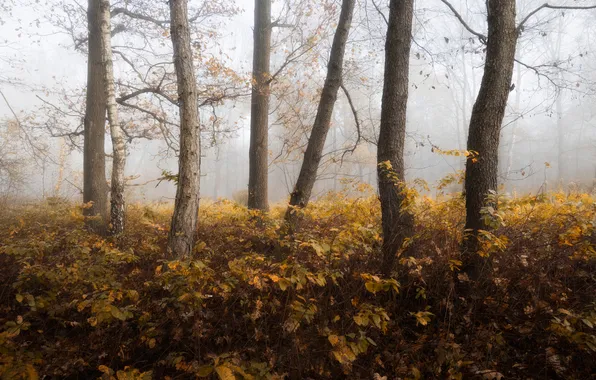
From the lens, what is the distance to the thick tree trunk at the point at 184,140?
4.78 m

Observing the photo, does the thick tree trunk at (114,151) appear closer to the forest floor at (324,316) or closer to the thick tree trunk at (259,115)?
the forest floor at (324,316)

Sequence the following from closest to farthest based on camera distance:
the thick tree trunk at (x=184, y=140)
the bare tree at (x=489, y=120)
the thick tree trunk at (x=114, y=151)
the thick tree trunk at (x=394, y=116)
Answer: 1. the bare tree at (x=489, y=120)
2. the thick tree trunk at (x=394, y=116)
3. the thick tree trunk at (x=184, y=140)
4. the thick tree trunk at (x=114, y=151)

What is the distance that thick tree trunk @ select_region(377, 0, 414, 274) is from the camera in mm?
4477

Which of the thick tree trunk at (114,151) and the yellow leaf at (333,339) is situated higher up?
the thick tree trunk at (114,151)

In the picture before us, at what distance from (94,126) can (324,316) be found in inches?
272

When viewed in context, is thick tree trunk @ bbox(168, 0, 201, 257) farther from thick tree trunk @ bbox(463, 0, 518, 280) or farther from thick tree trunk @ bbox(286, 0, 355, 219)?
thick tree trunk @ bbox(463, 0, 518, 280)

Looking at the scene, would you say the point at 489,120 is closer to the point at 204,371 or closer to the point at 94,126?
the point at 204,371

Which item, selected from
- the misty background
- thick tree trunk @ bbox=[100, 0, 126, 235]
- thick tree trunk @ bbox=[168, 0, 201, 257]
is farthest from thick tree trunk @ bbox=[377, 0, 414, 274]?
thick tree trunk @ bbox=[100, 0, 126, 235]

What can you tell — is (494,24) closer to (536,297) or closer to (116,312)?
(536,297)

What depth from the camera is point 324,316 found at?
3.45 meters

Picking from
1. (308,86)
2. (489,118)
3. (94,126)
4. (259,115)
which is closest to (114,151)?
(94,126)

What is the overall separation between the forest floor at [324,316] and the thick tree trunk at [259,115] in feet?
12.1

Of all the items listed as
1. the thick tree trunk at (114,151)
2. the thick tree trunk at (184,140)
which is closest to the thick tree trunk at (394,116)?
the thick tree trunk at (184,140)

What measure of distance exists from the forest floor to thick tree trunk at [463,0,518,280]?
10.6 inches
